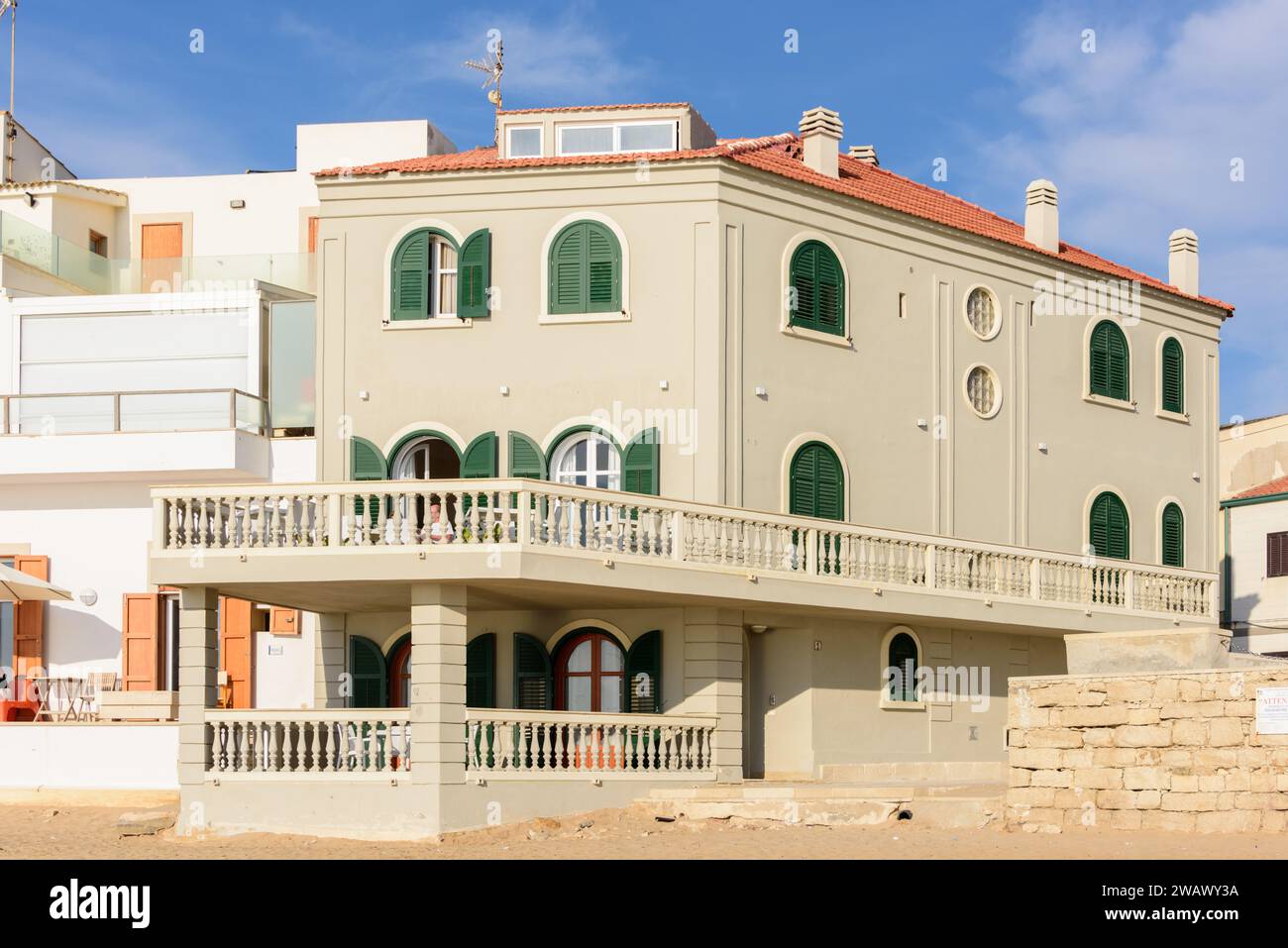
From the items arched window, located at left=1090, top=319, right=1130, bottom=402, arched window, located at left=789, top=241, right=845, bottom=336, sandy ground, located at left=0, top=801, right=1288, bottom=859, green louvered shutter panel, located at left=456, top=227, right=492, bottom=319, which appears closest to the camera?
sandy ground, located at left=0, top=801, right=1288, bottom=859

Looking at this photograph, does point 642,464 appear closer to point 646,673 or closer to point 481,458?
point 481,458

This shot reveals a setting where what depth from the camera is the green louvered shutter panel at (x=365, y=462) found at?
1142 inches

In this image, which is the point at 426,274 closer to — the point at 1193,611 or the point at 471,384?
the point at 471,384

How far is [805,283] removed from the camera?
29.9 meters

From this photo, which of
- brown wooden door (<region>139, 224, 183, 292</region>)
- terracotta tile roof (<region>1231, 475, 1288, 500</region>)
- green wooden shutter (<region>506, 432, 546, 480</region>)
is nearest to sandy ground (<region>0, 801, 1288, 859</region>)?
green wooden shutter (<region>506, 432, 546, 480</region>)

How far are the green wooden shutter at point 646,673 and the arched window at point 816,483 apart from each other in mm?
3089

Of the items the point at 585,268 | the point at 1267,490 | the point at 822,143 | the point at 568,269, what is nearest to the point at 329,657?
the point at 568,269

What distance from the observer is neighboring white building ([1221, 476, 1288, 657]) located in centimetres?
4178

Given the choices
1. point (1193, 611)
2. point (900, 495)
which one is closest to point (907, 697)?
point (900, 495)

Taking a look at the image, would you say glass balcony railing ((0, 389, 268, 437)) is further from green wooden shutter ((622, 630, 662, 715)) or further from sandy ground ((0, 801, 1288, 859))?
green wooden shutter ((622, 630, 662, 715))

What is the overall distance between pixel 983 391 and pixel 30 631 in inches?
615

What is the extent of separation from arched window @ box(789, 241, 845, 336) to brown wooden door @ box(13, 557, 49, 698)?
12259 mm
